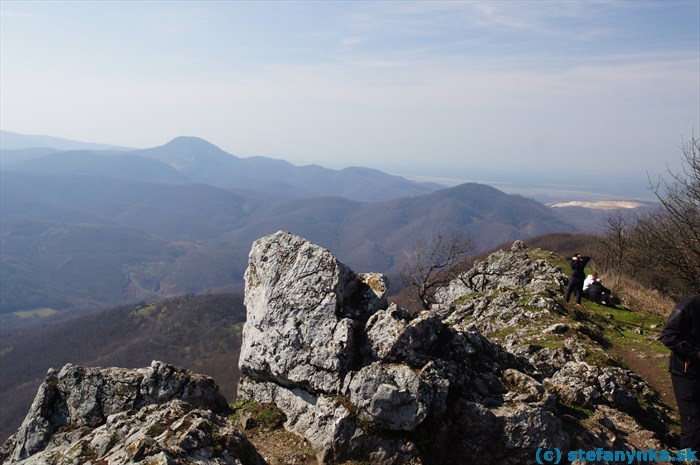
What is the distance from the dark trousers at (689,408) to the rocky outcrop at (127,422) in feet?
34.0

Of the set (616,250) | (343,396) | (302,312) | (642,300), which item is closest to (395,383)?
(343,396)

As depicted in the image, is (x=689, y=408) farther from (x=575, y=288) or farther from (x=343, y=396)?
(x=575, y=288)

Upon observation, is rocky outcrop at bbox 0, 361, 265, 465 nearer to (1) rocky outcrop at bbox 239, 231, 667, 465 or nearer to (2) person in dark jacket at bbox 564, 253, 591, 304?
(1) rocky outcrop at bbox 239, 231, 667, 465

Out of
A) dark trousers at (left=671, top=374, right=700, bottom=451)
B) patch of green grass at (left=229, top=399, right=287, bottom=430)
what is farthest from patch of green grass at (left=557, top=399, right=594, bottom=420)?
patch of green grass at (left=229, top=399, right=287, bottom=430)

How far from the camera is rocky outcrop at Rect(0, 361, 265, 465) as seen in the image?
27.7ft

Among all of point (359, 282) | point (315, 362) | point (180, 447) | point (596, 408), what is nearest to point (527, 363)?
point (596, 408)

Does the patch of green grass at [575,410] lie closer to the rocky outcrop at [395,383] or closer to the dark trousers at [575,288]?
the rocky outcrop at [395,383]

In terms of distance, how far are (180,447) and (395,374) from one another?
5.21 m

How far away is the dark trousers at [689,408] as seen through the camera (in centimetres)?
998

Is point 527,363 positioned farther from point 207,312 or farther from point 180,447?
point 207,312

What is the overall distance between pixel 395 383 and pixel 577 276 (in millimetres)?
18908

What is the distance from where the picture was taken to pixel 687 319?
10.3 m

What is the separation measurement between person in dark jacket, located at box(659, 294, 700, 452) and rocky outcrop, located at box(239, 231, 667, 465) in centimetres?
200

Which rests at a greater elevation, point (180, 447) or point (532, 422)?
point (180, 447)
